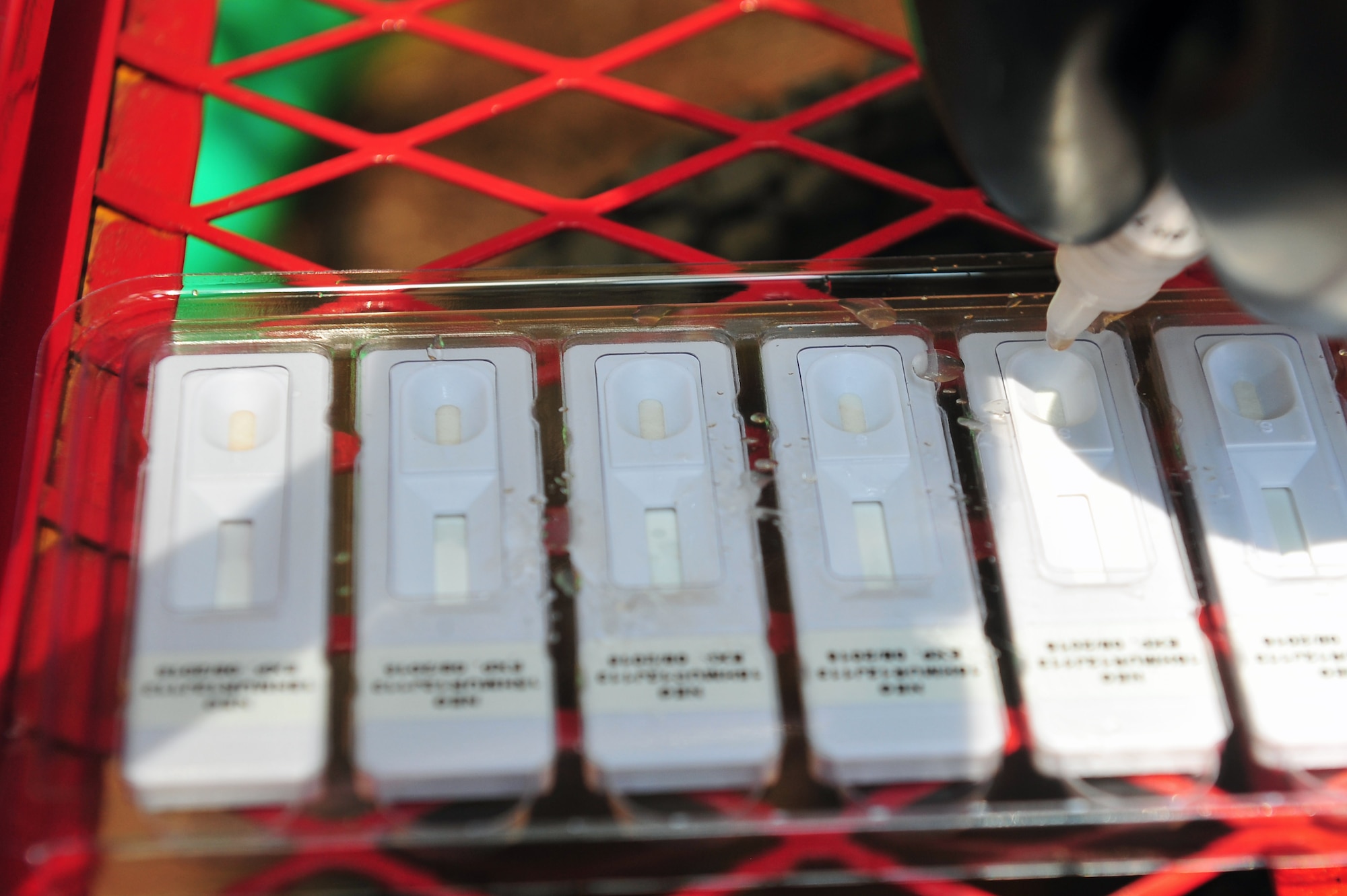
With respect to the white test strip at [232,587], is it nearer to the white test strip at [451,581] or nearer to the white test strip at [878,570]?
the white test strip at [451,581]

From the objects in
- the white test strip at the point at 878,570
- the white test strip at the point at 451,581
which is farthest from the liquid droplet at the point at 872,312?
the white test strip at the point at 451,581

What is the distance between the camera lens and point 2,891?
0.38m

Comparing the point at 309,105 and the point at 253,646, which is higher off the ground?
the point at 309,105

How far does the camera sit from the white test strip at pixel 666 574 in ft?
1.27

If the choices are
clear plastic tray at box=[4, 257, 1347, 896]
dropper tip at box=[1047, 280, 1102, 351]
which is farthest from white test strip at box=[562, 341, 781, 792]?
dropper tip at box=[1047, 280, 1102, 351]

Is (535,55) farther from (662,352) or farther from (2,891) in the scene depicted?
(2,891)

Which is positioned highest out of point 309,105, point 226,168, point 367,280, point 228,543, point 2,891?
point 309,105

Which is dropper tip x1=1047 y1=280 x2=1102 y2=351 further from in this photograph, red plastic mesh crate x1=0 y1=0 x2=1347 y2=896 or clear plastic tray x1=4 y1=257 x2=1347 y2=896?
red plastic mesh crate x1=0 y1=0 x2=1347 y2=896

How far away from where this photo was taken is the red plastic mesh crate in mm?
415

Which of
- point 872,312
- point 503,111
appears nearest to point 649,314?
point 872,312

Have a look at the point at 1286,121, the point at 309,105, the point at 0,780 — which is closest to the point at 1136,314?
the point at 1286,121

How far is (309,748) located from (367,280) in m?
0.20

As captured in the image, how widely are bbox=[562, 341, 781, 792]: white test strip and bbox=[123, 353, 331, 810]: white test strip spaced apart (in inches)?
3.6

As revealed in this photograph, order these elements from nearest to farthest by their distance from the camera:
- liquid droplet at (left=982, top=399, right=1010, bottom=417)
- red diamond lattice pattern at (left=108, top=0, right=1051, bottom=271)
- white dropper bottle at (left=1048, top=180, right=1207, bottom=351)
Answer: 1. white dropper bottle at (left=1048, top=180, right=1207, bottom=351)
2. liquid droplet at (left=982, top=399, right=1010, bottom=417)
3. red diamond lattice pattern at (left=108, top=0, right=1051, bottom=271)
